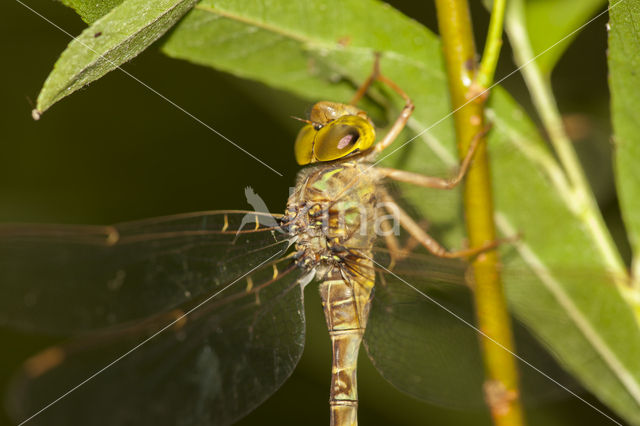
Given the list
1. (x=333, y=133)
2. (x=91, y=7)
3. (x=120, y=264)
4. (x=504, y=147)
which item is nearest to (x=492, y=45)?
(x=504, y=147)

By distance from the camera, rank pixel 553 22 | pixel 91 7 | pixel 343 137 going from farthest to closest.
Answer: pixel 553 22 → pixel 343 137 → pixel 91 7

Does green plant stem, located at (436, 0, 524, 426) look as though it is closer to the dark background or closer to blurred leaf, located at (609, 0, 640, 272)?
blurred leaf, located at (609, 0, 640, 272)

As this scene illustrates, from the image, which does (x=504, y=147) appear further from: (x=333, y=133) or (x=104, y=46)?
(x=104, y=46)

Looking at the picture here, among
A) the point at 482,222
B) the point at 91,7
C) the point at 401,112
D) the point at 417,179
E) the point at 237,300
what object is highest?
the point at 91,7

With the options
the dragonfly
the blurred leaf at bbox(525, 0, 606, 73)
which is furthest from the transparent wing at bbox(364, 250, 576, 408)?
the blurred leaf at bbox(525, 0, 606, 73)

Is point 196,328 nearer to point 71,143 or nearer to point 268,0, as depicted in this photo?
point 268,0

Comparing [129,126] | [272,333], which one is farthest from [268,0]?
[129,126]

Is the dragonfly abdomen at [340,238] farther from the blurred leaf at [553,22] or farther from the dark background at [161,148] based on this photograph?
the dark background at [161,148]
